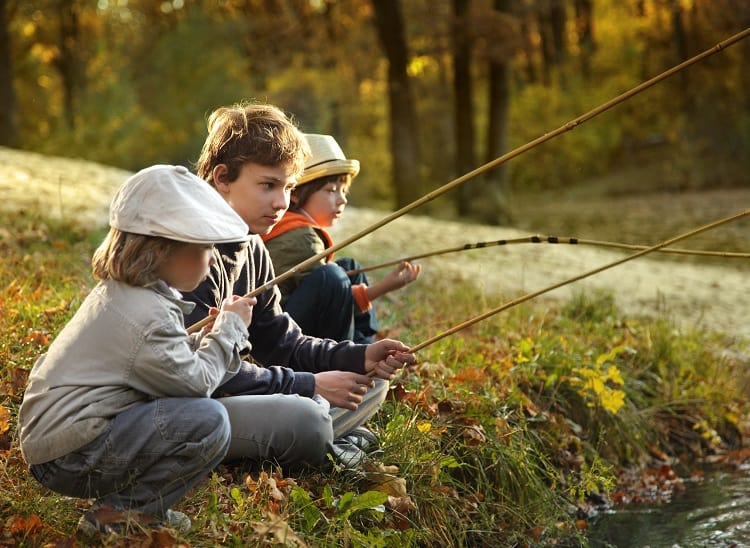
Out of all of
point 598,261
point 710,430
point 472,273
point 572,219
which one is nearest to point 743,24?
point 572,219

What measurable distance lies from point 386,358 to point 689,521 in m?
1.64

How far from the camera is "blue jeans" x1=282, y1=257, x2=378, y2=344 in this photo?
4.09 meters

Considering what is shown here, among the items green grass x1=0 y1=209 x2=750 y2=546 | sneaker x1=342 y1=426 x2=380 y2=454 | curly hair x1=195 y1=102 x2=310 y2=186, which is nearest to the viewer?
green grass x1=0 y1=209 x2=750 y2=546

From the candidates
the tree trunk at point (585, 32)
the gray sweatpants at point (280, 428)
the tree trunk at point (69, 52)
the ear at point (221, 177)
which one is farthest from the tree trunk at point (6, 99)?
the tree trunk at point (585, 32)

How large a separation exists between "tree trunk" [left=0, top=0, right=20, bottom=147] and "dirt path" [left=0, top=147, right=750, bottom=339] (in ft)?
9.74

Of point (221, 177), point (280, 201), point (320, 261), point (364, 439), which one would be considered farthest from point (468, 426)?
point (221, 177)

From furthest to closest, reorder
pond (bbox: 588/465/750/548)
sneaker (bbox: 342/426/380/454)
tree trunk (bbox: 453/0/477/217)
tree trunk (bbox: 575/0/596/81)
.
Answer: tree trunk (bbox: 575/0/596/81) < tree trunk (bbox: 453/0/477/217) < pond (bbox: 588/465/750/548) < sneaker (bbox: 342/426/380/454)

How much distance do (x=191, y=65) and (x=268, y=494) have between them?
71.8ft

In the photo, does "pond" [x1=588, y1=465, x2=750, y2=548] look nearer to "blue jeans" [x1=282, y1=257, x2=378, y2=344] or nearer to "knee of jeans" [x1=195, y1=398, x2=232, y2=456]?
"blue jeans" [x1=282, y1=257, x2=378, y2=344]

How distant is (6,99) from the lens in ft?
47.3

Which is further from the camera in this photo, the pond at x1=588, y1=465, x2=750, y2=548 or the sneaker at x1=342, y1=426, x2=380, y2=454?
the pond at x1=588, y1=465, x2=750, y2=548

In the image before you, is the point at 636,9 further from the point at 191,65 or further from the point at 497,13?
the point at 497,13

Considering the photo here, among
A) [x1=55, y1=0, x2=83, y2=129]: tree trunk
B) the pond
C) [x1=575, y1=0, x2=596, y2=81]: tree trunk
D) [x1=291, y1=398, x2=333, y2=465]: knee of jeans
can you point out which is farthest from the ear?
[x1=575, y1=0, x2=596, y2=81]: tree trunk

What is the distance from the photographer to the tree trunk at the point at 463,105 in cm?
1616
